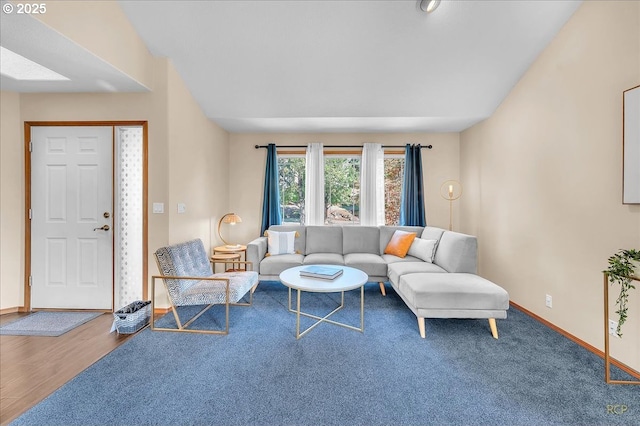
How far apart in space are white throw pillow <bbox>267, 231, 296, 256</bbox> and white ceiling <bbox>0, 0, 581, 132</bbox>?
168cm

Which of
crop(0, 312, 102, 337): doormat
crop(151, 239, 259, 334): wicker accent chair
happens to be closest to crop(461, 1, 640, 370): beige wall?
crop(151, 239, 259, 334): wicker accent chair

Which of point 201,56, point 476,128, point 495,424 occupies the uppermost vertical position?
point 201,56

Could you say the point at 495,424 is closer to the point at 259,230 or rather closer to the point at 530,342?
the point at 530,342

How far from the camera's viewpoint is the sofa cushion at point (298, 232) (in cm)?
430

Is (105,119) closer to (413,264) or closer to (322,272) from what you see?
(322,272)

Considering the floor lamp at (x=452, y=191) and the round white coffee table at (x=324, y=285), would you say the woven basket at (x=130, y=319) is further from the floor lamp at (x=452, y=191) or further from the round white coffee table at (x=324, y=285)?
the floor lamp at (x=452, y=191)

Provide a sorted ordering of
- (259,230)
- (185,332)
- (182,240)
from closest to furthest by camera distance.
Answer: (185,332)
(182,240)
(259,230)

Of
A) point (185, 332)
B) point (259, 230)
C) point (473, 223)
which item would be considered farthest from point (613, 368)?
point (259, 230)

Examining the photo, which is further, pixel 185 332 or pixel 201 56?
pixel 201 56

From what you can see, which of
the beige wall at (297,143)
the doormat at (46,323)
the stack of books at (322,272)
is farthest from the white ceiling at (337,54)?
the doormat at (46,323)

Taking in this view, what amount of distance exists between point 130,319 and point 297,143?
339 cm

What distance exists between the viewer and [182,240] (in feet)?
10.7

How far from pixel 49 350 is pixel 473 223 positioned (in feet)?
16.9

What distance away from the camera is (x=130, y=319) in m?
2.58
